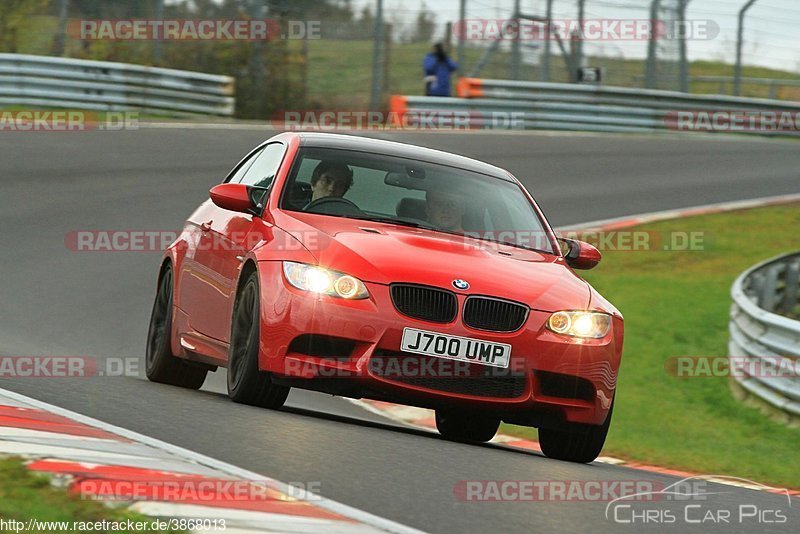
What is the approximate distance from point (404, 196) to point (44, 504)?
4.21 m

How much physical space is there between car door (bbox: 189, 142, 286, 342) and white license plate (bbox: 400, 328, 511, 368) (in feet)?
3.72

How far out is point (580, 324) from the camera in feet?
24.1

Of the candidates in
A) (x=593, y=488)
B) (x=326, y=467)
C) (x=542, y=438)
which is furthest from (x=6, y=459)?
(x=542, y=438)

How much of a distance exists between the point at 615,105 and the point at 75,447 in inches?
999

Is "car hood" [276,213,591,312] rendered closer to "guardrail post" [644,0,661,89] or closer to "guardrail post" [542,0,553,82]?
"guardrail post" [644,0,661,89]

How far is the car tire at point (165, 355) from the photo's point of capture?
29.6ft

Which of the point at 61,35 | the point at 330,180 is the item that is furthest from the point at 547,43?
the point at 330,180

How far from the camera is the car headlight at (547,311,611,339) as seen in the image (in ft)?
23.8

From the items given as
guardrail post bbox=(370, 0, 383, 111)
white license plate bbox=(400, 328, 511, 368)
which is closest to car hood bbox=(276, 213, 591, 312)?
white license plate bbox=(400, 328, 511, 368)

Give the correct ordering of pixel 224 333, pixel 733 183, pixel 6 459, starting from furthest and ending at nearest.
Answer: pixel 733 183, pixel 224 333, pixel 6 459

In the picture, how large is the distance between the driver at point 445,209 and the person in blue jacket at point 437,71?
64.7ft

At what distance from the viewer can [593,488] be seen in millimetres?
6180

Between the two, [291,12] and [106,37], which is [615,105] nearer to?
[291,12]

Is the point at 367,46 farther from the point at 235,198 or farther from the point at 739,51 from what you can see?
the point at 235,198
